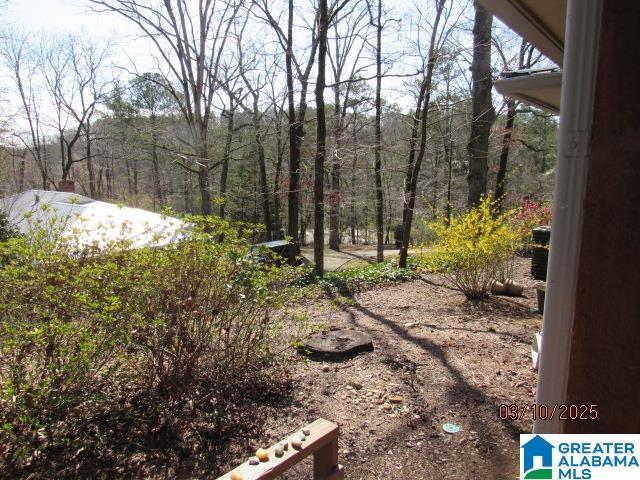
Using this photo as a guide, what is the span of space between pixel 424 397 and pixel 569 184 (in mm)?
A: 2491

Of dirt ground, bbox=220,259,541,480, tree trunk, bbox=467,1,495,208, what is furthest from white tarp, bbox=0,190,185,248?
tree trunk, bbox=467,1,495,208

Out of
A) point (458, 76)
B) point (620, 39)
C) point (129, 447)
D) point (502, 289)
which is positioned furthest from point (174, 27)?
point (620, 39)

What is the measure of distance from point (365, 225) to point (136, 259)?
29825mm

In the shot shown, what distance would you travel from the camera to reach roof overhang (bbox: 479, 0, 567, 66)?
1.93 metres

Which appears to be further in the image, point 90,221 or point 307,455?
point 90,221

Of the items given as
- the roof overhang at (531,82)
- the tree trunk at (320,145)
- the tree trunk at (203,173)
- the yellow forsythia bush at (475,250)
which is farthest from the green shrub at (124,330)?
the tree trunk at (203,173)

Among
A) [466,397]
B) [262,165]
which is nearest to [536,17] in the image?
[466,397]

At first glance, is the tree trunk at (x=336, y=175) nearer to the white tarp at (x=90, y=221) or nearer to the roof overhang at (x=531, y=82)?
the white tarp at (x=90, y=221)

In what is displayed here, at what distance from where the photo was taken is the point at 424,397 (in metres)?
3.17

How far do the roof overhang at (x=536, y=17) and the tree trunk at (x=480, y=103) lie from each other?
22.4 feet

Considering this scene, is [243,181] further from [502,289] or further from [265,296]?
[265,296]

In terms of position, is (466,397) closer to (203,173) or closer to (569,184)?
(569,184)

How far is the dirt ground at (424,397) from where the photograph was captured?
2465 millimetres

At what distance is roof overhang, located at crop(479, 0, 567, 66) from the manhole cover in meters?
2.97
